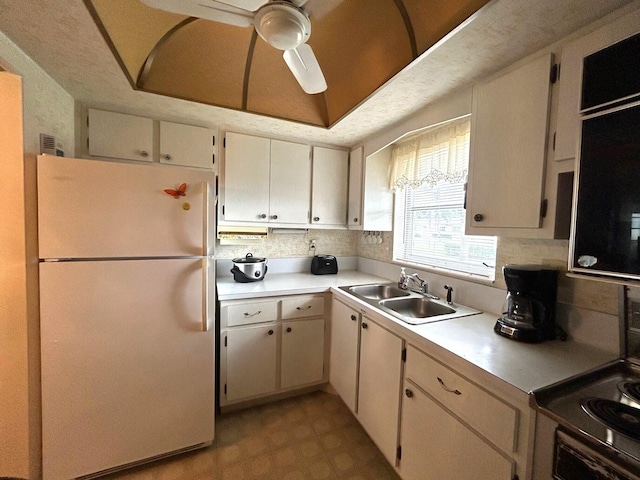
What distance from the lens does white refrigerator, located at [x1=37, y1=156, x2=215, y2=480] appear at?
1259 mm

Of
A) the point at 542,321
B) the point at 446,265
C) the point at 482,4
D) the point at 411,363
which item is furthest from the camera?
the point at 446,265

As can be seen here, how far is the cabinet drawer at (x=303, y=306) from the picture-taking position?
1951mm

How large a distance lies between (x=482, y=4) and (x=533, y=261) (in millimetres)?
1168

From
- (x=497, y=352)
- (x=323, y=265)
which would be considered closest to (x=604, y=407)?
(x=497, y=352)

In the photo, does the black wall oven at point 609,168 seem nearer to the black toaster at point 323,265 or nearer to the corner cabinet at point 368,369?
the corner cabinet at point 368,369

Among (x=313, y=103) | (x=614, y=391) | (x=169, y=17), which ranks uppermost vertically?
(x=169, y=17)

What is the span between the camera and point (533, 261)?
4.37 ft

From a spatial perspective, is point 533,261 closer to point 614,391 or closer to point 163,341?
point 614,391

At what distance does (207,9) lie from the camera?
893 mm

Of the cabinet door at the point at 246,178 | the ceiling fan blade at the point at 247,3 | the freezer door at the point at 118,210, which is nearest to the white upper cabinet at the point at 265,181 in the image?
the cabinet door at the point at 246,178

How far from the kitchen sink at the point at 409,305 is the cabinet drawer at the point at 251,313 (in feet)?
1.84

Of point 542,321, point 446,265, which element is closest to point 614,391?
point 542,321

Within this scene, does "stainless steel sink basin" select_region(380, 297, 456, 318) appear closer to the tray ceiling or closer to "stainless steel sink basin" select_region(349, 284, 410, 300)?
"stainless steel sink basin" select_region(349, 284, 410, 300)

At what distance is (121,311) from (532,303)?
2.02 meters
